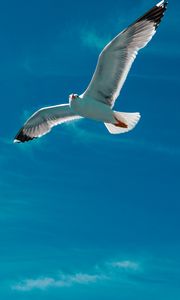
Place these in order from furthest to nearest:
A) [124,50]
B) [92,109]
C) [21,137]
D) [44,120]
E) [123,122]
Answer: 1. [21,137]
2. [44,120]
3. [123,122]
4. [92,109]
5. [124,50]

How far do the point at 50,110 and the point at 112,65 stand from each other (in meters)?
3.18

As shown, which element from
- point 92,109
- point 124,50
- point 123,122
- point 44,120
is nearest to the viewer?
point 124,50

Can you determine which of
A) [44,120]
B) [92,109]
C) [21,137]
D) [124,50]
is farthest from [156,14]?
[21,137]

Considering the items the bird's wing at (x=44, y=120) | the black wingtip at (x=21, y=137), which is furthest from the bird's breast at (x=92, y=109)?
the black wingtip at (x=21, y=137)

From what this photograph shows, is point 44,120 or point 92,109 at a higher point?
point 44,120

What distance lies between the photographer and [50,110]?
19.0 meters

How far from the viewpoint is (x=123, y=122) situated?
16906mm

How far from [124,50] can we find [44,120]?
13.5ft

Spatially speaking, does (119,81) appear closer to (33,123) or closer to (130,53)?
(130,53)

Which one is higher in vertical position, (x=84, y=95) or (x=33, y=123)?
(x=33, y=123)

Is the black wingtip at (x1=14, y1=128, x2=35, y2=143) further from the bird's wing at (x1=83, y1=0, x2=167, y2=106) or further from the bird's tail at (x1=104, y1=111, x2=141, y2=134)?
the bird's wing at (x1=83, y1=0, x2=167, y2=106)

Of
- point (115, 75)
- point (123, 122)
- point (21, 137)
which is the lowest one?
point (123, 122)

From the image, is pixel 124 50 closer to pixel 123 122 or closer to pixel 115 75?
pixel 115 75

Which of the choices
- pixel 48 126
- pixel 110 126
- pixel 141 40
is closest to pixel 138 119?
pixel 110 126
